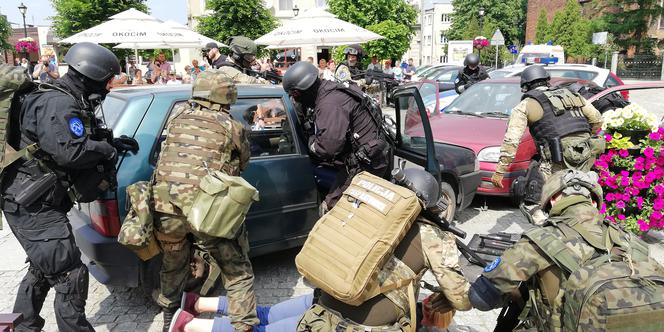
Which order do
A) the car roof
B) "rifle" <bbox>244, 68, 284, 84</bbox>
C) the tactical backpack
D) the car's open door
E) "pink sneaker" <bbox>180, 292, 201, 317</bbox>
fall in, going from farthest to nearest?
"rifle" <bbox>244, 68, 284, 84</bbox>
the car's open door
the car roof
"pink sneaker" <bbox>180, 292, 201, 317</bbox>
the tactical backpack

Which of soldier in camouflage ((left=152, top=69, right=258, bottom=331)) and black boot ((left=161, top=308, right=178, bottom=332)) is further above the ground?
soldier in camouflage ((left=152, top=69, right=258, bottom=331))

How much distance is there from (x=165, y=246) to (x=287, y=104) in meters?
1.59

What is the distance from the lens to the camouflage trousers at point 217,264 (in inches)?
118

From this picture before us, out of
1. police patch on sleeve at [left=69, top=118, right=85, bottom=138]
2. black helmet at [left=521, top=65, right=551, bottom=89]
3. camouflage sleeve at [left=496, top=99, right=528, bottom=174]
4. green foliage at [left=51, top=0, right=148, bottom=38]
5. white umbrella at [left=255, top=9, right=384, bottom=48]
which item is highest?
green foliage at [left=51, top=0, right=148, bottom=38]

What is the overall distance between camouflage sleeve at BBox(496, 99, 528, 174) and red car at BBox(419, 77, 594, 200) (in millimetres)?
595

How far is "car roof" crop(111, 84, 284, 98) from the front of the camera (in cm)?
363

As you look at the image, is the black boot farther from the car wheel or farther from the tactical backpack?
the car wheel

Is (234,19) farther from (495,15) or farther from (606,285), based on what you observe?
(495,15)

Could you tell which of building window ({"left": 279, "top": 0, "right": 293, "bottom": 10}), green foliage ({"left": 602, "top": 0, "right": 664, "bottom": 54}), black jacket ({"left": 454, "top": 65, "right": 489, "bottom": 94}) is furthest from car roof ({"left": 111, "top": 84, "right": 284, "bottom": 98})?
building window ({"left": 279, "top": 0, "right": 293, "bottom": 10})

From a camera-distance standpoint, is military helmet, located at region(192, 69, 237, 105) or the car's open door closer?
military helmet, located at region(192, 69, 237, 105)

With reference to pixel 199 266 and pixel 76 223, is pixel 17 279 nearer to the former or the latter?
pixel 76 223

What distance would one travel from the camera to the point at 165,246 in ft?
10.2

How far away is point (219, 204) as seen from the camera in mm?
2803

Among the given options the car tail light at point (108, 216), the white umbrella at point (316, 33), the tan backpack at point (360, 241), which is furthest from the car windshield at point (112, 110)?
the white umbrella at point (316, 33)
